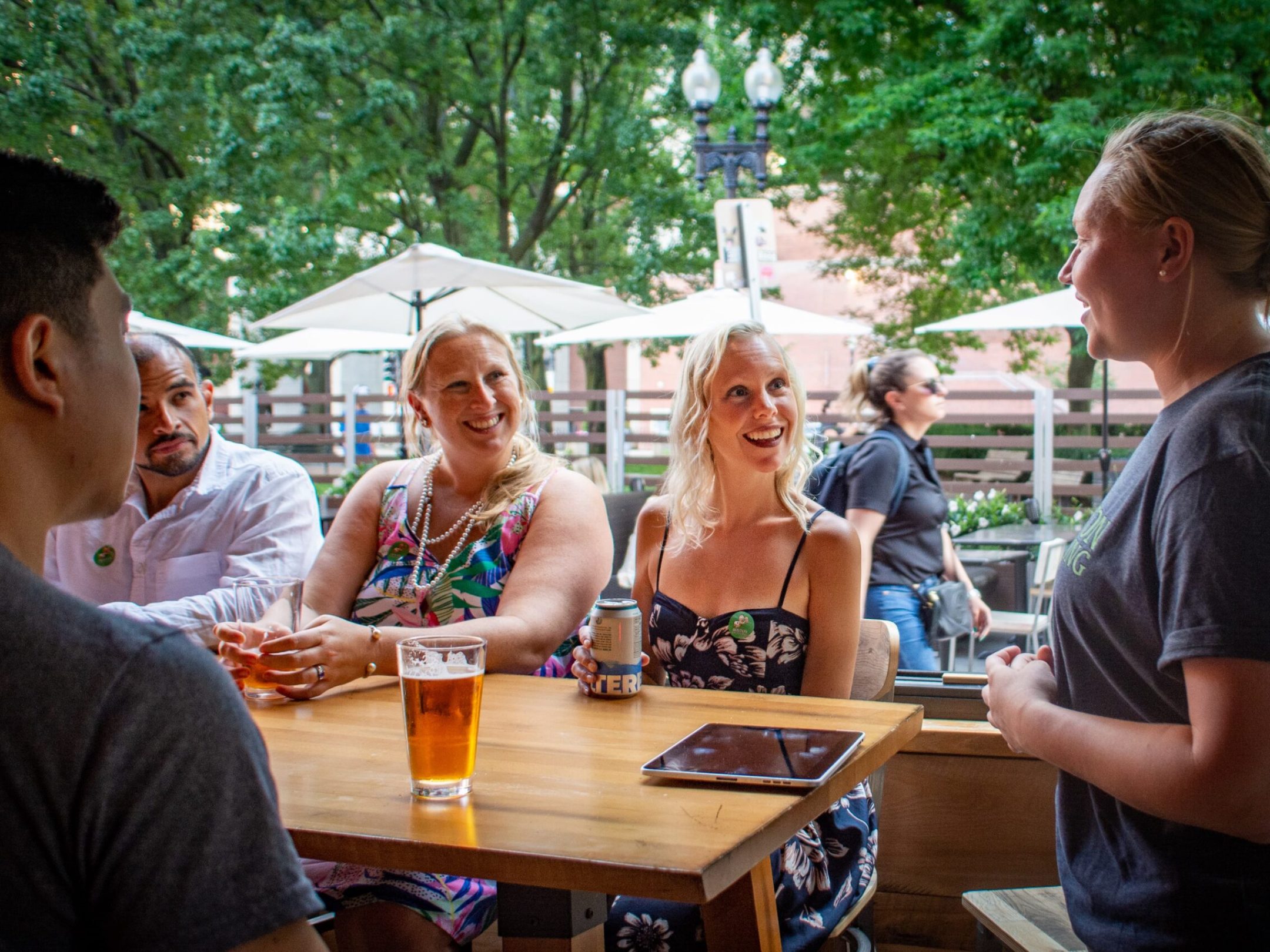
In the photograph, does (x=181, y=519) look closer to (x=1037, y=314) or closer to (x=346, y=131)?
(x=1037, y=314)

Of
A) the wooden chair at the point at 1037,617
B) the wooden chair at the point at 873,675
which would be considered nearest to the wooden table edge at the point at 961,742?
the wooden chair at the point at 873,675

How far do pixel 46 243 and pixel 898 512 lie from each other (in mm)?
3535

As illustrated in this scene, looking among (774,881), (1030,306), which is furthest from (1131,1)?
(774,881)

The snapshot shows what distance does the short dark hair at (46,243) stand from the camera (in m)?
0.74

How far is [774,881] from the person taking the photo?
1688 millimetres

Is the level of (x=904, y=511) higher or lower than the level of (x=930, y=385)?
lower

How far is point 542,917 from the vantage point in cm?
130

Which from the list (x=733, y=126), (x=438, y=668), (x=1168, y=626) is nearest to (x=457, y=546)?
(x=438, y=668)

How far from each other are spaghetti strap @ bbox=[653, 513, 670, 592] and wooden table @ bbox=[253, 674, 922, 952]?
1.76 feet

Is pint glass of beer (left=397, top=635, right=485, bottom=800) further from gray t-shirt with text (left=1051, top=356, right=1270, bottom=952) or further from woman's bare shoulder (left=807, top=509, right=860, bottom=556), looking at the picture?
woman's bare shoulder (left=807, top=509, right=860, bottom=556)

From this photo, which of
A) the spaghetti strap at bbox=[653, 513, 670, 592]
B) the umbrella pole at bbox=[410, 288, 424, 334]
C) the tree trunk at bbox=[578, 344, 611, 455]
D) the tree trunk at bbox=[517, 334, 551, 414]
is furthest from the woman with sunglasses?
the tree trunk at bbox=[578, 344, 611, 455]

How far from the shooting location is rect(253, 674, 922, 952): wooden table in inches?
43.2

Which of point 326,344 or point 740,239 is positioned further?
point 326,344

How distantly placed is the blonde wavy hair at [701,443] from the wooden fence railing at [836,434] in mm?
6717
